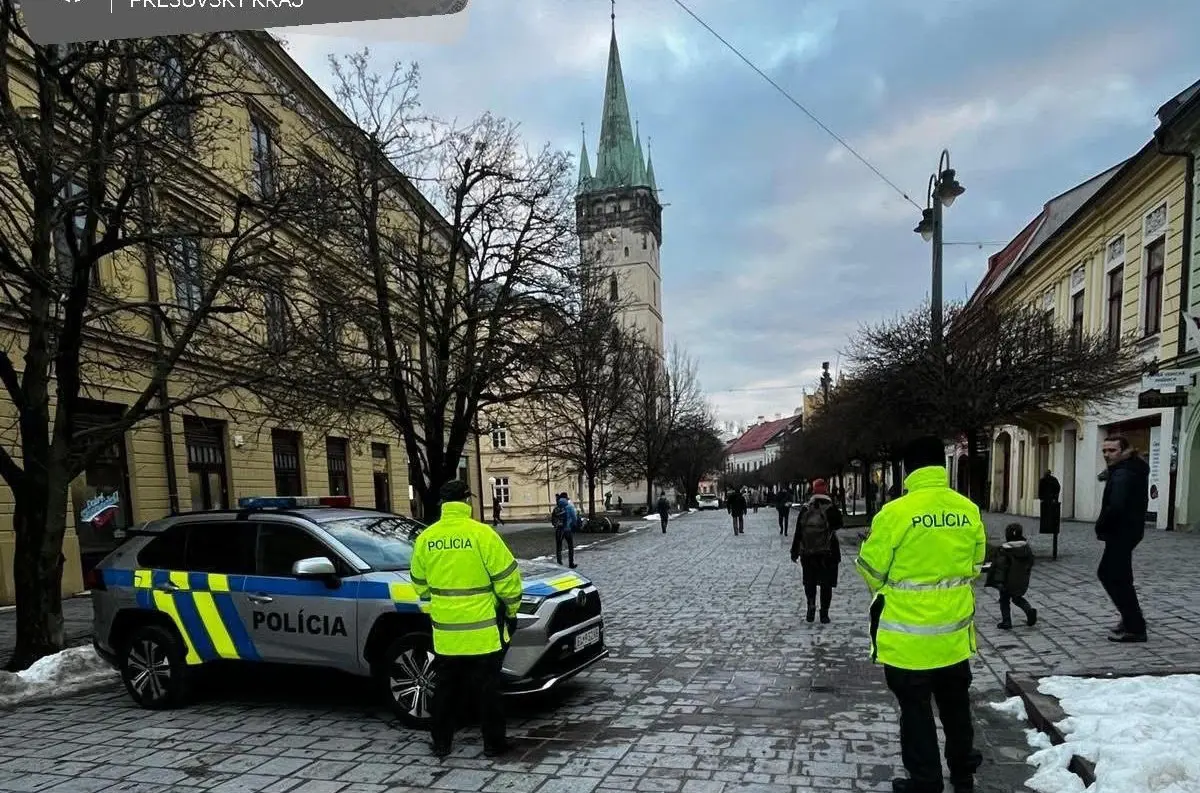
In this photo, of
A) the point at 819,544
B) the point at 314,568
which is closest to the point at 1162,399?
the point at 819,544

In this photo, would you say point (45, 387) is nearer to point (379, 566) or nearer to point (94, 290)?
point (94, 290)

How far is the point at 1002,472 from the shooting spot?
32781 millimetres

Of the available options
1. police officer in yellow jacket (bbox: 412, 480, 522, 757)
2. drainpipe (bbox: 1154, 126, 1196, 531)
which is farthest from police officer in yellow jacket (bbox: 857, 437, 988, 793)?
drainpipe (bbox: 1154, 126, 1196, 531)

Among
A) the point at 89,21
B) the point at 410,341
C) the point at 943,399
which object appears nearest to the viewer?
the point at 89,21

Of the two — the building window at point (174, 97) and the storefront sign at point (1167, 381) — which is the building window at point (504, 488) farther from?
the building window at point (174, 97)

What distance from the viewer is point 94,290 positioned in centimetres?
938

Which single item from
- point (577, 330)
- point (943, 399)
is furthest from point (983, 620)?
point (577, 330)

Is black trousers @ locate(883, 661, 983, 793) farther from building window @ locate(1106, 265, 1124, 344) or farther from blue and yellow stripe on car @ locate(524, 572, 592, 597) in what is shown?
building window @ locate(1106, 265, 1124, 344)

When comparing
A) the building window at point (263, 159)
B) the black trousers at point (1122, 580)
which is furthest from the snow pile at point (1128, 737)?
the building window at point (263, 159)

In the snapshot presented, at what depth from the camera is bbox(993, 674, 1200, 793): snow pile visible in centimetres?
363

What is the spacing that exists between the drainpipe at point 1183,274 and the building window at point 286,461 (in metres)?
22.5

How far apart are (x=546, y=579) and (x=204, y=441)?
14.5 meters

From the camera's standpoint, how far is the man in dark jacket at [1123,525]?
659 centimetres

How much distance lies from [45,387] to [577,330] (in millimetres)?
9345
